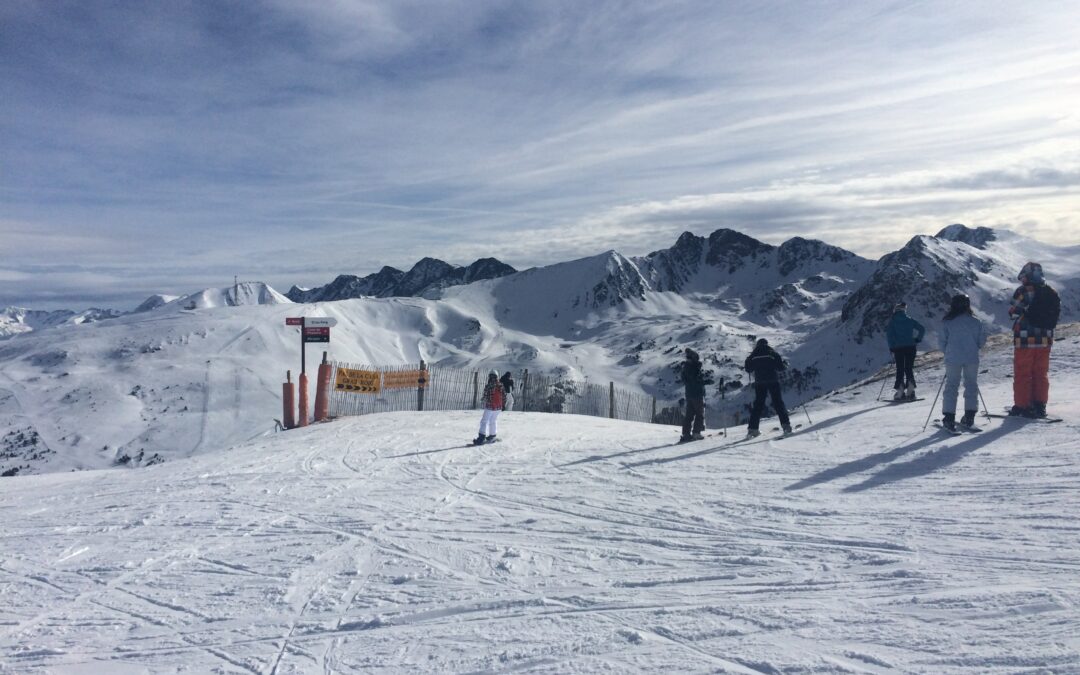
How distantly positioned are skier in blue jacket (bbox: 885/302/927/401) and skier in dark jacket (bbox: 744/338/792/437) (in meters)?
3.26

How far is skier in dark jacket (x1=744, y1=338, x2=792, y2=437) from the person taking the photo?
11.6m

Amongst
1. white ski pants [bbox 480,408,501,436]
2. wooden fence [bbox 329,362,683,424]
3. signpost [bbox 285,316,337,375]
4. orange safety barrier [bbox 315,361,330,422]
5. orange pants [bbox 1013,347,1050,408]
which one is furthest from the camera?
wooden fence [bbox 329,362,683,424]

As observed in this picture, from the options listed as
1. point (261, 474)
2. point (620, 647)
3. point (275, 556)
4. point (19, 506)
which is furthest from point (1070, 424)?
point (19, 506)

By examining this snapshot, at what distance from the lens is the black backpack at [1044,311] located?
32.2ft

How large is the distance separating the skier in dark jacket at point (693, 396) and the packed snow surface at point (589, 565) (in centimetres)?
180

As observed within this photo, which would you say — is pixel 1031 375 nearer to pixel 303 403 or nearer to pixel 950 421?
pixel 950 421

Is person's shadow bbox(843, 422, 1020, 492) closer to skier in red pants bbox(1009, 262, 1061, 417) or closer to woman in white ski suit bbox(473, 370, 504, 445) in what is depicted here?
skier in red pants bbox(1009, 262, 1061, 417)

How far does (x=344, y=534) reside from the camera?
745 cm

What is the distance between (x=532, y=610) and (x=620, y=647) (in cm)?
84

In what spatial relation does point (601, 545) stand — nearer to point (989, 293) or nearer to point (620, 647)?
point (620, 647)

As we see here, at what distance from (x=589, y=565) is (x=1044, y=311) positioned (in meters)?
7.79

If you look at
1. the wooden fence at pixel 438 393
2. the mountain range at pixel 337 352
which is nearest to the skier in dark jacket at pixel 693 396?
the wooden fence at pixel 438 393

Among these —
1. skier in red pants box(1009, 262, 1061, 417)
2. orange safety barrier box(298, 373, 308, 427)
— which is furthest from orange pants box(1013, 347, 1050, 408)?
orange safety barrier box(298, 373, 308, 427)

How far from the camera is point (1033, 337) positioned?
9.95 m
